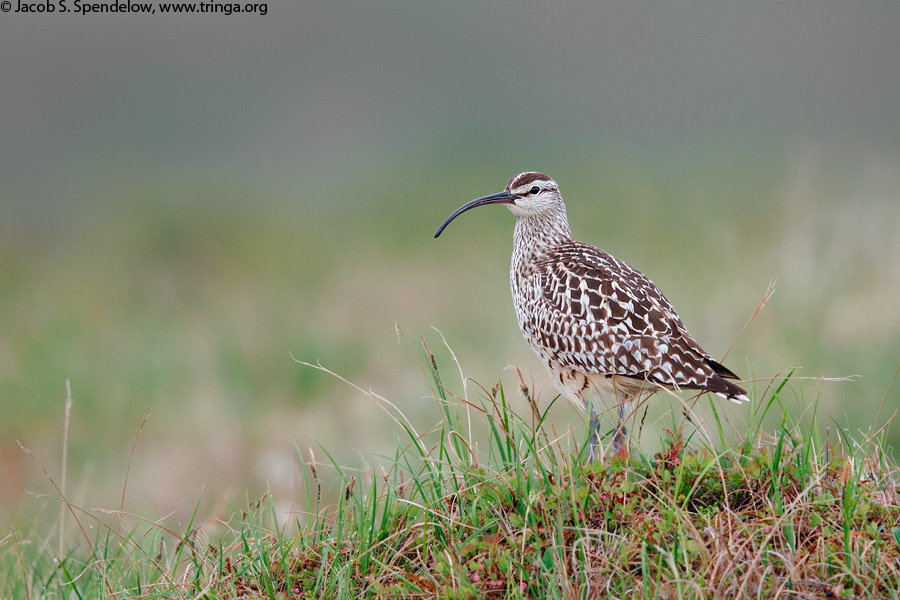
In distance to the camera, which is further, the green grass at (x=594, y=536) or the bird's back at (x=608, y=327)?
the bird's back at (x=608, y=327)

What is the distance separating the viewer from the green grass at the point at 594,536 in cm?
374

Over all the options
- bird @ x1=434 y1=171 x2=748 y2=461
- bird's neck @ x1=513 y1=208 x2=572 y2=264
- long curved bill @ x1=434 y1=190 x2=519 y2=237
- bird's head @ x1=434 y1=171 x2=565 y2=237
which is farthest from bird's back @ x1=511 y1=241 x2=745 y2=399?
long curved bill @ x1=434 y1=190 x2=519 y2=237

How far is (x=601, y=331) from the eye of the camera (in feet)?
18.8

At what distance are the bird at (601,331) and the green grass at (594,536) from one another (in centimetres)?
77

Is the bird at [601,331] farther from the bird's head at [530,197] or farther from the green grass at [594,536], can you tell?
the green grass at [594,536]

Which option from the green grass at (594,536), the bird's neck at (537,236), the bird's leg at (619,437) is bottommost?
the green grass at (594,536)

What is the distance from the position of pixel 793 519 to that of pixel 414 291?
11.2 meters

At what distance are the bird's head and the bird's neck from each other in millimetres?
41

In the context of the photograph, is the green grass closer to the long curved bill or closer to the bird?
the bird

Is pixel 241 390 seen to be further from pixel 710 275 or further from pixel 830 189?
pixel 830 189

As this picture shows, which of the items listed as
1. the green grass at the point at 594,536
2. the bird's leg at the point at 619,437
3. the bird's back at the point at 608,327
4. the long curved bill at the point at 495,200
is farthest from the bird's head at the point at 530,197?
the green grass at the point at 594,536

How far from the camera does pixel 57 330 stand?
1426cm

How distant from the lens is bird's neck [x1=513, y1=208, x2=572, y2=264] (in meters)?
6.80

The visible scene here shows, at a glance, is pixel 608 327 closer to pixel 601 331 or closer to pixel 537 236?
pixel 601 331
